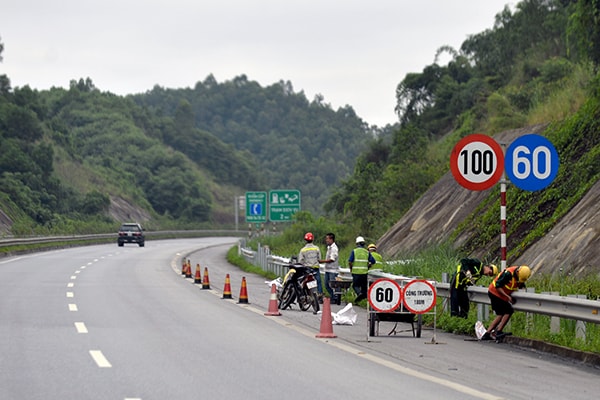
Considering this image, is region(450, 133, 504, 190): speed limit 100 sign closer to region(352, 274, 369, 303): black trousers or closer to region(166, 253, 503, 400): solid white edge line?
region(166, 253, 503, 400): solid white edge line

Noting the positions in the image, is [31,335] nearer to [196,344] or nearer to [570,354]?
[196,344]

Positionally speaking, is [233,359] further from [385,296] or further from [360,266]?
[360,266]

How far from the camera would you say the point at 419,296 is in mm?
16484

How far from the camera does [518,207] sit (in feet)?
88.2

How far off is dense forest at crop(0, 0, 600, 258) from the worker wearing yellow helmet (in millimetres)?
8595

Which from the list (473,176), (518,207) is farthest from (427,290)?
(518,207)

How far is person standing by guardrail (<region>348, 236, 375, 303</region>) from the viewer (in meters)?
22.8

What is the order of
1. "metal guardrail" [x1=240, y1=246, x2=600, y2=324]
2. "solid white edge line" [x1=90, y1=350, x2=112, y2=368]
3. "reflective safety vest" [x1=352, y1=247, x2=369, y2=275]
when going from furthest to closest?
"reflective safety vest" [x1=352, y1=247, x2=369, y2=275] → "metal guardrail" [x1=240, y1=246, x2=600, y2=324] → "solid white edge line" [x1=90, y1=350, x2=112, y2=368]

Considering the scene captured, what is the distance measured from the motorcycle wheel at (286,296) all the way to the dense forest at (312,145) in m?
6.80

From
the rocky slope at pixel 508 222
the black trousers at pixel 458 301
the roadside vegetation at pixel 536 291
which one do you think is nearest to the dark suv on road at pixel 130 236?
the rocky slope at pixel 508 222

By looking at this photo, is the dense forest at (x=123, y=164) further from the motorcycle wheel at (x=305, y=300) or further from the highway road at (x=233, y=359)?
the highway road at (x=233, y=359)

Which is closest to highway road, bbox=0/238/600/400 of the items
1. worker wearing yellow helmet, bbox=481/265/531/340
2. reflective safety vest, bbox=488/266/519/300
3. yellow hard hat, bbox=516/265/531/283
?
worker wearing yellow helmet, bbox=481/265/531/340

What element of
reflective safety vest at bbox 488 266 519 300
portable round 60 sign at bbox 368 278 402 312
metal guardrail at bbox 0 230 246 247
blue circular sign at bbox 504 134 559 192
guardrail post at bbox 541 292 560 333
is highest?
blue circular sign at bbox 504 134 559 192

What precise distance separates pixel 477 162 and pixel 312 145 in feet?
587
